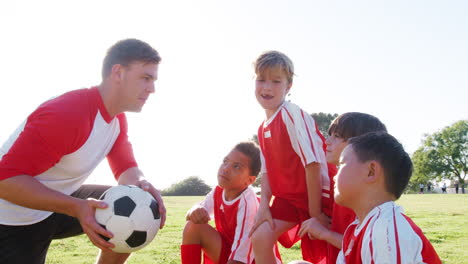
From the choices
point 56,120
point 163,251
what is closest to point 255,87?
point 56,120

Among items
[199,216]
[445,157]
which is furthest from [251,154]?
[445,157]

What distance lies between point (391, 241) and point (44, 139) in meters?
2.43

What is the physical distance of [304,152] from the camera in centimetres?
397

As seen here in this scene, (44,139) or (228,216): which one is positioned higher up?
(44,139)

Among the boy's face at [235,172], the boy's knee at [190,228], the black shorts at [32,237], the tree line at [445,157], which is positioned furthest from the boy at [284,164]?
the tree line at [445,157]

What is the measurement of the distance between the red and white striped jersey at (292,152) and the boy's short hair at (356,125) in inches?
12.1

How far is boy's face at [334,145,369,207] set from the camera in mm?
2881

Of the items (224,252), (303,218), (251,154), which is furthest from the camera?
(251,154)

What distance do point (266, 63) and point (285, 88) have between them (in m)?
0.34

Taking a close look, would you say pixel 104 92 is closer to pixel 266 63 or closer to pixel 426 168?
pixel 266 63

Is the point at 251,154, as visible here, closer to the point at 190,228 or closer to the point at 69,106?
the point at 190,228

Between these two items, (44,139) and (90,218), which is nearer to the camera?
(90,218)

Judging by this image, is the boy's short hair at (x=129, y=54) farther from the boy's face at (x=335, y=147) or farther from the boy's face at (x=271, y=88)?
the boy's face at (x=335, y=147)

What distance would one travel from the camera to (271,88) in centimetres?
436
